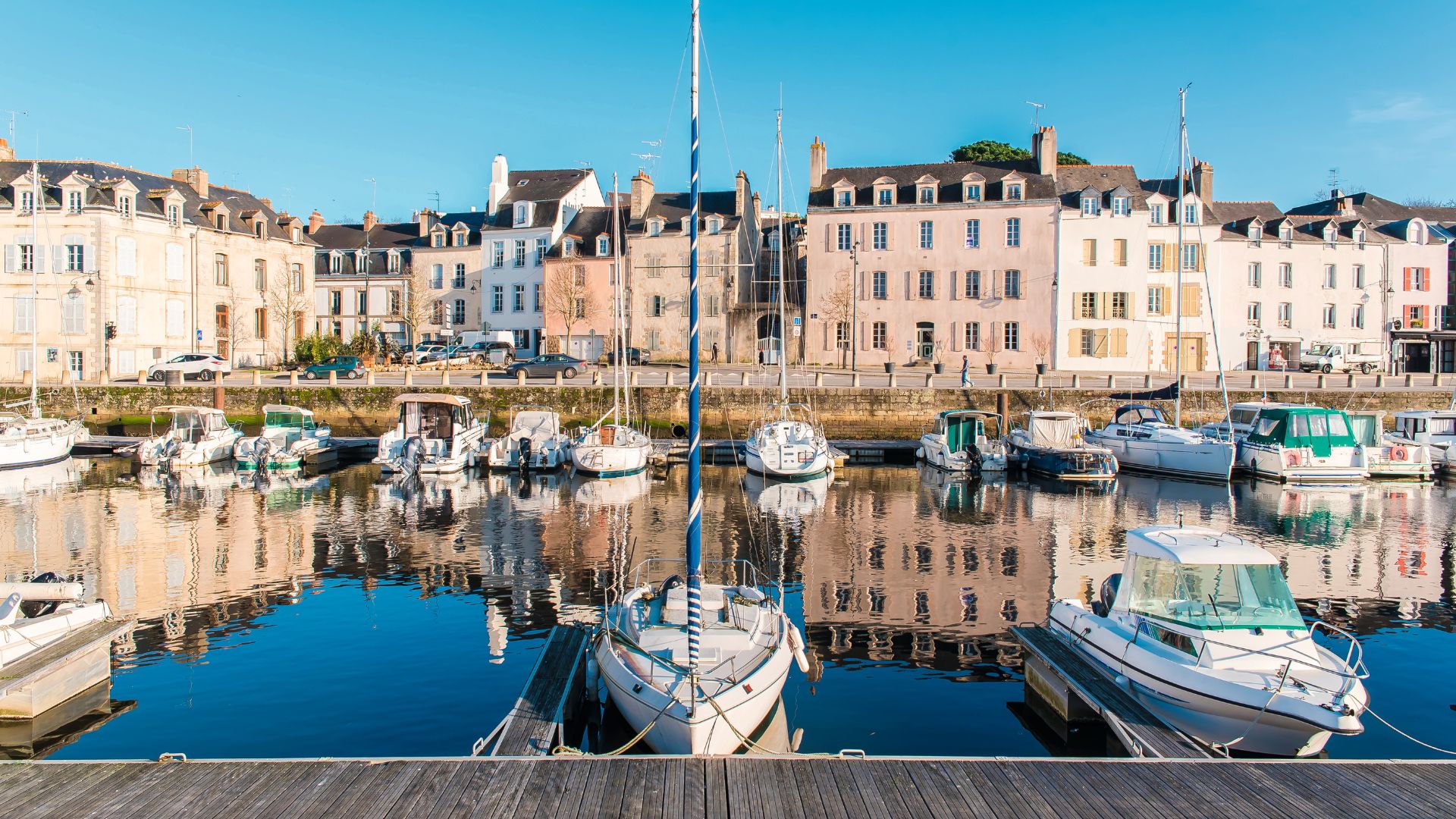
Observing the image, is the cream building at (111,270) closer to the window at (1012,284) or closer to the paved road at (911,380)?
the paved road at (911,380)

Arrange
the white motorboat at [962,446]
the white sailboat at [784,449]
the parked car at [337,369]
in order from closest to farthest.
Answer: the white sailboat at [784,449] < the white motorboat at [962,446] < the parked car at [337,369]

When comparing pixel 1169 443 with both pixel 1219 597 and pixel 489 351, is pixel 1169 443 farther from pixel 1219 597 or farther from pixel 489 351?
pixel 489 351

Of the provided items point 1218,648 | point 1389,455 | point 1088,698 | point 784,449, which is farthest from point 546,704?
point 1389,455

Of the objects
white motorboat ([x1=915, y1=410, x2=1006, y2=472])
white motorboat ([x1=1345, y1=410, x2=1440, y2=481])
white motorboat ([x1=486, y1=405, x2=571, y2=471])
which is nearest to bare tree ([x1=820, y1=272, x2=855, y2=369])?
white motorboat ([x1=915, y1=410, x2=1006, y2=472])

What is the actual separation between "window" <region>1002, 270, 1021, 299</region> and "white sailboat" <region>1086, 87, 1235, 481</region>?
1647 cm

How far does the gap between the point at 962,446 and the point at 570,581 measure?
74.4 ft

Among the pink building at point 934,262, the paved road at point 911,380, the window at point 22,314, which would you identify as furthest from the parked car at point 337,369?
the pink building at point 934,262

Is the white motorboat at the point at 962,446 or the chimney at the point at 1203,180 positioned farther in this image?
the chimney at the point at 1203,180

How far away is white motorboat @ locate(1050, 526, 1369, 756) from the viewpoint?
10.7 m

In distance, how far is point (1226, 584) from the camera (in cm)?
1226

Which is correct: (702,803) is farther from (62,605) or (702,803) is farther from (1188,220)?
(1188,220)

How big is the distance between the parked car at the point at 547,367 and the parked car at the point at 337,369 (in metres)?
7.35

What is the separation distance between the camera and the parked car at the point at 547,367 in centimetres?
5097

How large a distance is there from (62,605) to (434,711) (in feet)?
16.8
